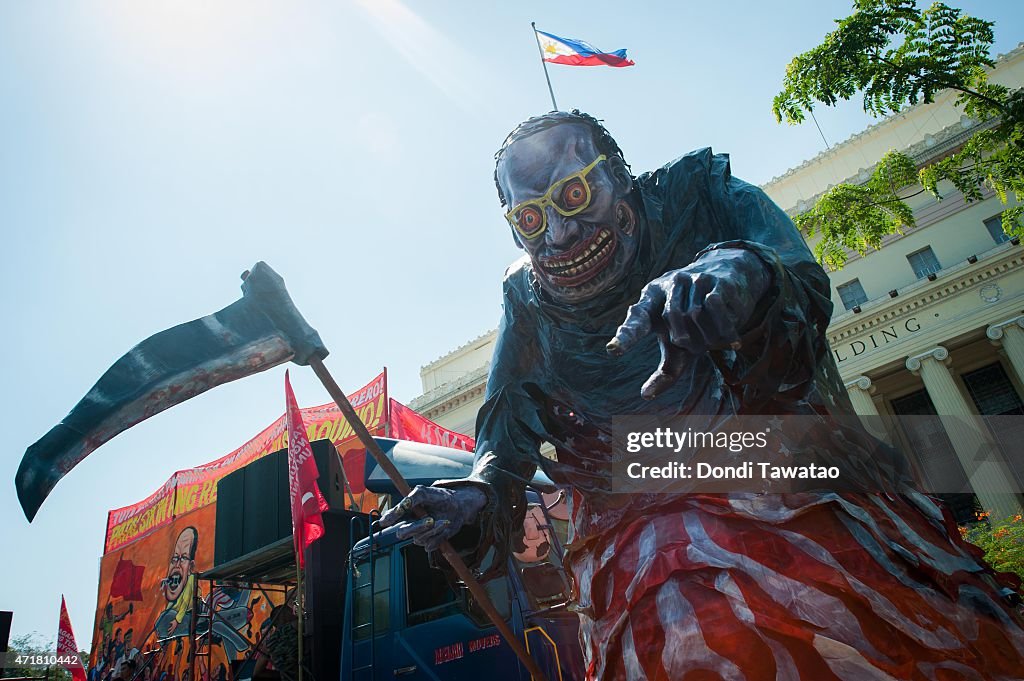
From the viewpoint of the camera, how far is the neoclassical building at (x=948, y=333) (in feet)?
65.6

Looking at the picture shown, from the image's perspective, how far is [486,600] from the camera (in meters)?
2.01

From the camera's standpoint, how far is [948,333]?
20.8 metres

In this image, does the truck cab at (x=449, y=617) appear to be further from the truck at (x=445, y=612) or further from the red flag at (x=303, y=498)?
the red flag at (x=303, y=498)

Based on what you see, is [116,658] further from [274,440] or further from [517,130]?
[517,130]

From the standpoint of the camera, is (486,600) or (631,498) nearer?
(631,498)

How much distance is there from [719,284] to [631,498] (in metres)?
0.79

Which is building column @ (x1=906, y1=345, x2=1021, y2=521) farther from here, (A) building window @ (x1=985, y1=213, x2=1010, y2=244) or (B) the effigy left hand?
(B) the effigy left hand

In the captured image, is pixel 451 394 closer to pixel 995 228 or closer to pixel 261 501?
pixel 995 228

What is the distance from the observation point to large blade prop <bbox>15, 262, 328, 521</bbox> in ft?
5.45

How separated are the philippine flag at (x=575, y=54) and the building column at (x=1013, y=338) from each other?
55.9ft

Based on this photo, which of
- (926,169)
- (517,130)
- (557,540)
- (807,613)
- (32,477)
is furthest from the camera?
(926,169)

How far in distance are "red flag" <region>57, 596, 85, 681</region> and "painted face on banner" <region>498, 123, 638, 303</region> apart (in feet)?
49.7

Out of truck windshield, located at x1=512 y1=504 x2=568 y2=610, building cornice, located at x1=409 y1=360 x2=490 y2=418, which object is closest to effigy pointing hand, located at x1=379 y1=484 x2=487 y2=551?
truck windshield, located at x1=512 y1=504 x2=568 y2=610

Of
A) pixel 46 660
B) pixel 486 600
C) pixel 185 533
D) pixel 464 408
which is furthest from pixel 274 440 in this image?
pixel 486 600
